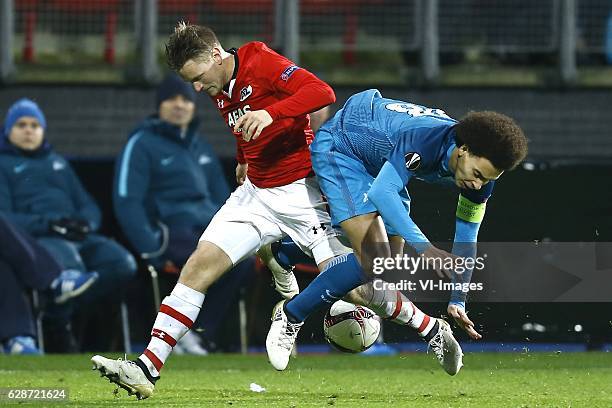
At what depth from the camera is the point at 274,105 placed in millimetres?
7238

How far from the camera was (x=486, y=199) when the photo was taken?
744cm

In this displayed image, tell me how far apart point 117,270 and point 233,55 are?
12.8ft

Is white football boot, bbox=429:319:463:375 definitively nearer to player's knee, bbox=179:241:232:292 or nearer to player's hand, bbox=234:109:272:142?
player's knee, bbox=179:241:232:292

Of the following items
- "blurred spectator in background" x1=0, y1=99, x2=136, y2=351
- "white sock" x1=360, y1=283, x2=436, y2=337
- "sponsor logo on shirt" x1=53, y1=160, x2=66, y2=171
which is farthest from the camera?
"sponsor logo on shirt" x1=53, y1=160, x2=66, y2=171

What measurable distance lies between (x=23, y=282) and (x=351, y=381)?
2.98m

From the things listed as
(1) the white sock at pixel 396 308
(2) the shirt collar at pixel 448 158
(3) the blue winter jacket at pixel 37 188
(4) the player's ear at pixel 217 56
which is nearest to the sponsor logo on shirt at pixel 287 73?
(4) the player's ear at pixel 217 56

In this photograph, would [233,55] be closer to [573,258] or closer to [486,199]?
[486,199]

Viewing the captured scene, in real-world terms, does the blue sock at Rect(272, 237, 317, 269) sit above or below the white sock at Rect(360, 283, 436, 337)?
above

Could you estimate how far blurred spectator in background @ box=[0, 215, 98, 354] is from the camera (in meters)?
10.6

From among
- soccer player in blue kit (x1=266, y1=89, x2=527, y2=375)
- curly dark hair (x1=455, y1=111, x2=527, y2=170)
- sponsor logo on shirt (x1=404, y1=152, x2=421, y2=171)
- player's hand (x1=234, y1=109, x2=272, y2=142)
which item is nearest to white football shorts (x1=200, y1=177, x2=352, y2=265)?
soccer player in blue kit (x1=266, y1=89, x2=527, y2=375)

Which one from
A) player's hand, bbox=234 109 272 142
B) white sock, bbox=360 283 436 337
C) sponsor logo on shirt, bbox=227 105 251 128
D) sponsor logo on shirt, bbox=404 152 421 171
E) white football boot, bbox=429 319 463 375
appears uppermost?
player's hand, bbox=234 109 272 142

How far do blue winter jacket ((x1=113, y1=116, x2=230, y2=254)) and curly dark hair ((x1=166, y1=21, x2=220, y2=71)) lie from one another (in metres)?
3.99

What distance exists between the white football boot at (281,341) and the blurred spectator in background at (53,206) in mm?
3616

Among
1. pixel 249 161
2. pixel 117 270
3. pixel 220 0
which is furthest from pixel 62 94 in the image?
pixel 249 161
